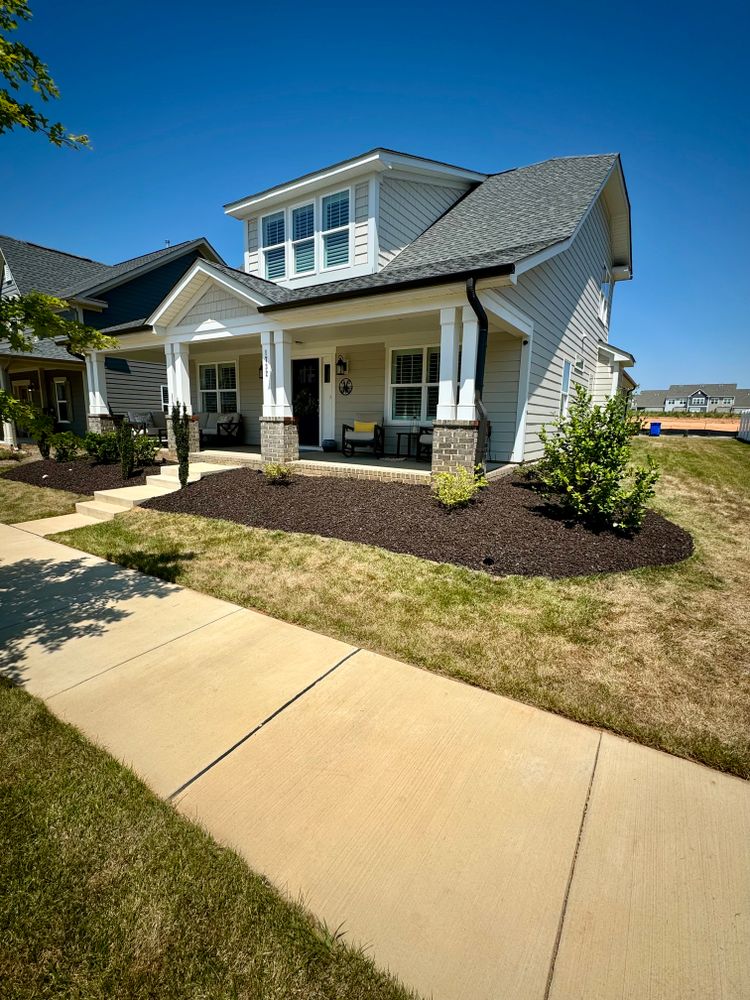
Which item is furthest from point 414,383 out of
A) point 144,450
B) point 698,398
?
point 698,398

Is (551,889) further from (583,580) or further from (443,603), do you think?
(583,580)

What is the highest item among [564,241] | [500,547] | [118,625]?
[564,241]

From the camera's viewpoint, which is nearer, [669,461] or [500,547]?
[500,547]

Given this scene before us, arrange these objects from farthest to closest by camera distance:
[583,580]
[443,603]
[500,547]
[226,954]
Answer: [500,547]
[583,580]
[443,603]
[226,954]

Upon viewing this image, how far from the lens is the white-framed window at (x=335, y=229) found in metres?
10.9

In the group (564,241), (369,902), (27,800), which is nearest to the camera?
(369,902)

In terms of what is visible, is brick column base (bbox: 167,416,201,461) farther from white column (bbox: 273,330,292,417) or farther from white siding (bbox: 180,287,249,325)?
white column (bbox: 273,330,292,417)

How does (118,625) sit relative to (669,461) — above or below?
below

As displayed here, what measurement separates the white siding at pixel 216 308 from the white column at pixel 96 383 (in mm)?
4272

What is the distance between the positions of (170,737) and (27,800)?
64 centimetres

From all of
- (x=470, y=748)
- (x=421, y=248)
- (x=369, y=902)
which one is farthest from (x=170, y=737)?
(x=421, y=248)

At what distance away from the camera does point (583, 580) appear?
4.64 m

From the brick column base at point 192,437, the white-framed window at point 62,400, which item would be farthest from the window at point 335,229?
the white-framed window at point 62,400

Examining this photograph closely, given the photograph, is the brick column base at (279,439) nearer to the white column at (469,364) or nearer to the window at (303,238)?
the white column at (469,364)
